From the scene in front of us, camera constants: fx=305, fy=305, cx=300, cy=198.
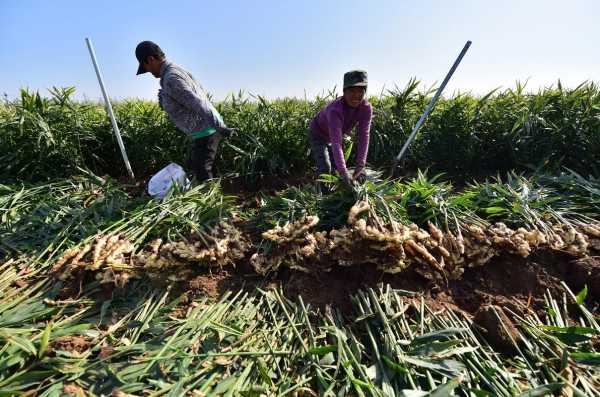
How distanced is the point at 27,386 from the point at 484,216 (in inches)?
102

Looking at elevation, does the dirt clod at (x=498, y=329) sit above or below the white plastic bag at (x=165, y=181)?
below

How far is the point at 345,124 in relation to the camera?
2529 millimetres

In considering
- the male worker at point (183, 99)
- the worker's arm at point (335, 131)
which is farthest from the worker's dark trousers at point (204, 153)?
the worker's arm at point (335, 131)

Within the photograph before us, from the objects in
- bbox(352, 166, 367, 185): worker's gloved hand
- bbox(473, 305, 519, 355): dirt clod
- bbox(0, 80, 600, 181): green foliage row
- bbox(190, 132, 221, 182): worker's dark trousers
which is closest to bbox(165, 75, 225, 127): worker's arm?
bbox(190, 132, 221, 182): worker's dark trousers

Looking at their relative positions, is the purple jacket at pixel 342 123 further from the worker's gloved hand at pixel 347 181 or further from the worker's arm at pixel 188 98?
the worker's arm at pixel 188 98

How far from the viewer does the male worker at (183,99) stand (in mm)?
2355

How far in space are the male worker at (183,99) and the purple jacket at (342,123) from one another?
884 mm

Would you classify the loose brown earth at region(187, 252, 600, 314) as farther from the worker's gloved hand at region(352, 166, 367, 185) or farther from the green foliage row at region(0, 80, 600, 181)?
the green foliage row at region(0, 80, 600, 181)

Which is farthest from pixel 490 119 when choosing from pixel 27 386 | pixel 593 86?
pixel 27 386

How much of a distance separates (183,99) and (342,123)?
4.13ft

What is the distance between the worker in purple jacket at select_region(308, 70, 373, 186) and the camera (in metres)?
2.13

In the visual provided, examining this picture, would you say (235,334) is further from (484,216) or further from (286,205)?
(484,216)

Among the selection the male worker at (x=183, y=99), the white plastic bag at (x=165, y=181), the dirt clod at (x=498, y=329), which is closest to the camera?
the dirt clod at (x=498, y=329)

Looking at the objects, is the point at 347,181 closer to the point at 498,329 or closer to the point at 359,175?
the point at 359,175
